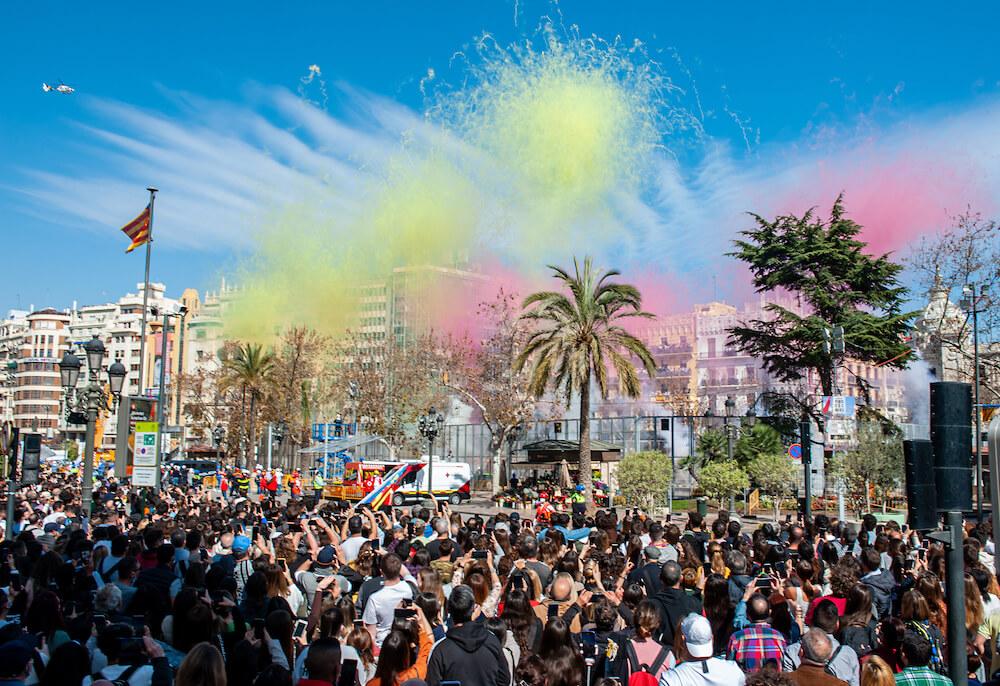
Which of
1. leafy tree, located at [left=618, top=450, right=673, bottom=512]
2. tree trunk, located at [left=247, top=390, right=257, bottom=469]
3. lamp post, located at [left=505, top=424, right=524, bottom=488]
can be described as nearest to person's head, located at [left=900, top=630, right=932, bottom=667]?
leafy tree, located at [left=618, top=450, right=673, bottom=512]

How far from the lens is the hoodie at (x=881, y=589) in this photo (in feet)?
30.1

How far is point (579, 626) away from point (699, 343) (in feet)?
440

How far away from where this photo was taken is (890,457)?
33062 millimetres

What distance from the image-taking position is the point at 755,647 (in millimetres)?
6871

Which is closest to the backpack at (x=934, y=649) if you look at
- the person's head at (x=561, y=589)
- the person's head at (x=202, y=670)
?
the person's head at (x=561, y=589)

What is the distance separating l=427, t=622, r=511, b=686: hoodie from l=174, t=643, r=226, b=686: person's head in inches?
65.0

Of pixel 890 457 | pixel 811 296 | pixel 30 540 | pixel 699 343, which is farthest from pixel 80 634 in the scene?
pixel 699 343

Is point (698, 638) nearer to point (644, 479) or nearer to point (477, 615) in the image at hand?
point (477, 615)

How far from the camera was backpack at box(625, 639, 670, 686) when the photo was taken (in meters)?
6.22

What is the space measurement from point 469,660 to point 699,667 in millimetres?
1577

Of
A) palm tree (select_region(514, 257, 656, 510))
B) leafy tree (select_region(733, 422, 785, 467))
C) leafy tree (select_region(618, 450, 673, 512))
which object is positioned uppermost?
palm tree (select_region(514, 257, 656, 510))

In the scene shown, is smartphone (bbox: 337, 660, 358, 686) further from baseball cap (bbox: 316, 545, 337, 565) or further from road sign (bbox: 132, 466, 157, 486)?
road sign (bbox: 132, 466, 157, 486)

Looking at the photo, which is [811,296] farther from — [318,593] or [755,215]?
[318,593]

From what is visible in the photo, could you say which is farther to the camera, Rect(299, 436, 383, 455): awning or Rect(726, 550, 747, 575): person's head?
Rect(299, 436, 383, 455): awning
